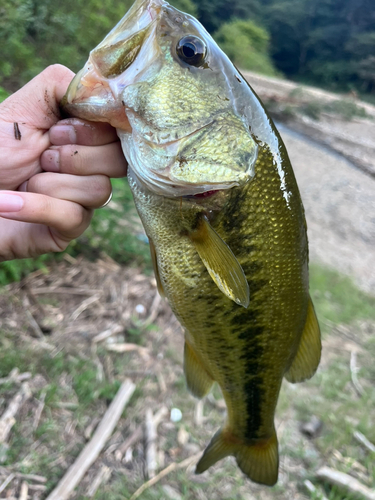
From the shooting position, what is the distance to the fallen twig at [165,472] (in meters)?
2.31

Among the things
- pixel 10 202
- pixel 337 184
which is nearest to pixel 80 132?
pixel 10 202

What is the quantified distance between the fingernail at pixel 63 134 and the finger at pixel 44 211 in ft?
0.64

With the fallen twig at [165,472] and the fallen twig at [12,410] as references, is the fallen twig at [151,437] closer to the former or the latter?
the fallen twig at [165,472]

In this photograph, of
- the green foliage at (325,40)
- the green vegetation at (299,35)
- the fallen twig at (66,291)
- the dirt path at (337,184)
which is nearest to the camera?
the fallen twig at (66,291)

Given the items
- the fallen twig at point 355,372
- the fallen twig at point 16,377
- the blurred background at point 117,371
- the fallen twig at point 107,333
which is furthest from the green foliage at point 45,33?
the fallen twig at point 355,372

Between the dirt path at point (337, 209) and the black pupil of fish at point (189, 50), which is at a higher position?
the black pupil of fish at point (189, 50)

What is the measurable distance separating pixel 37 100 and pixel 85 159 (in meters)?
0.24

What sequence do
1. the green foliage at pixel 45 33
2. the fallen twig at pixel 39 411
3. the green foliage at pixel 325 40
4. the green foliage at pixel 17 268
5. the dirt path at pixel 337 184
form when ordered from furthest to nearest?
the green foliage at pixel 325 40, the dirt path at pixel 337 184, the green foliage at pixel 45 33, the green foliage at pixel 17 268, the fallen twig at pixel 39 411

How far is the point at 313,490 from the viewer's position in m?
2.60

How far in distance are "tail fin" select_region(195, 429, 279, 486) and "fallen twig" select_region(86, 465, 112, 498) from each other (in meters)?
0.92

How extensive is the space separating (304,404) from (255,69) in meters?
28.6

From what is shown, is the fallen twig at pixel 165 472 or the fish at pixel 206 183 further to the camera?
the fallen twig at pixel 165 472

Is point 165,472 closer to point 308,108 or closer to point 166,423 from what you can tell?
point 166,423

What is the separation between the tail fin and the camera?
1.67 m
